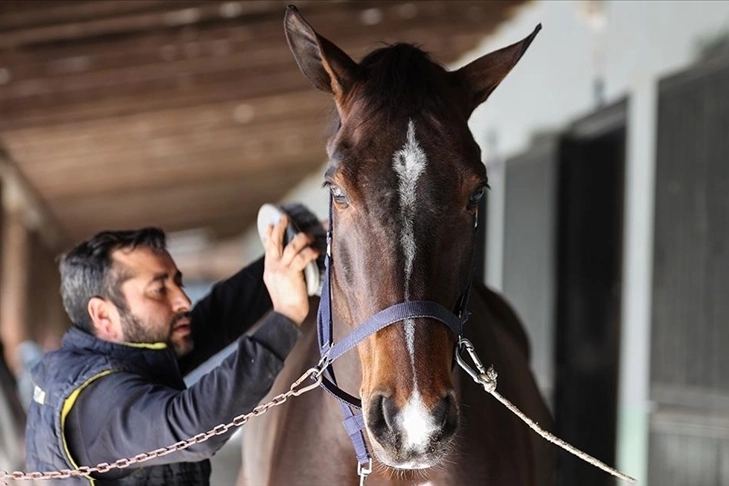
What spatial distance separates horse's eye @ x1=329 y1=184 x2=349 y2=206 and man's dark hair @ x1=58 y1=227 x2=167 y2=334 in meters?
0.77

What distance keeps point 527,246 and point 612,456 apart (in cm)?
153

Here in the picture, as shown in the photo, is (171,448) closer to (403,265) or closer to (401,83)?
(403,265)

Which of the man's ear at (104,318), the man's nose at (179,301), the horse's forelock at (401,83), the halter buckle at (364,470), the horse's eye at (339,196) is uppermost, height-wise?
the horse's forelock at (401,83)

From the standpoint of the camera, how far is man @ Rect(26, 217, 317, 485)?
2.01 m

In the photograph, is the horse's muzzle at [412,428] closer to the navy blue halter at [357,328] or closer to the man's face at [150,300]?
the navy blue halter at [357,328]

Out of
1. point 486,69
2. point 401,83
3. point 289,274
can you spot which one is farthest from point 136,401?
point 486,69

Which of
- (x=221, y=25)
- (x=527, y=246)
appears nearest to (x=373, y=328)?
(x=221, y=25)

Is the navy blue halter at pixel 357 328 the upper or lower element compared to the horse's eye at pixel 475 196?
lower

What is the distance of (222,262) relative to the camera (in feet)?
83.7

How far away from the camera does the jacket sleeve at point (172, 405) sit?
1.99 meters

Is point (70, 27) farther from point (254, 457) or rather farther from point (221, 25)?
point (254, 457)

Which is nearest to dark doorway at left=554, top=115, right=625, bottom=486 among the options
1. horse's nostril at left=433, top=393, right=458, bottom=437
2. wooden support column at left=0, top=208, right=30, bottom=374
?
horse's nostril at left=433, top=393, right=458, bottom=437

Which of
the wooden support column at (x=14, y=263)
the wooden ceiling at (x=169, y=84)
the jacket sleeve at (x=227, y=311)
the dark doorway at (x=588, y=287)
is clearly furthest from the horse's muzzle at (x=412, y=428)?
the wooden support column at (x=14, y=263)

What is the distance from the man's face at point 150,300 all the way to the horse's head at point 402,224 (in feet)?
1.96
